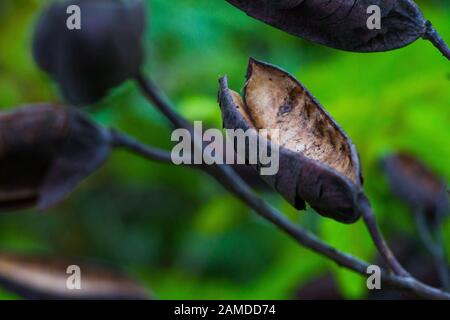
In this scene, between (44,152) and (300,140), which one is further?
(44,152)

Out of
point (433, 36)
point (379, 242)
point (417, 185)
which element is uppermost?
point (417, 185)

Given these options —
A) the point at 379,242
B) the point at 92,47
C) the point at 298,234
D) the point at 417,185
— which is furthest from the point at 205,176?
the point at 379,242

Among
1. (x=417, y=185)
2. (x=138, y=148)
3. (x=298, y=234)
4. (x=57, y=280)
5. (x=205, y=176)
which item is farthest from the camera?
(x=205, y=176)

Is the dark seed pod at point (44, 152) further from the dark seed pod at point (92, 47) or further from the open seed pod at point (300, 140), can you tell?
the open seed pod at point (300, 140)

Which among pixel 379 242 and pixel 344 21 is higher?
pixel 344 21

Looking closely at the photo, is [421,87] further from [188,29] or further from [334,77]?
[188,29]

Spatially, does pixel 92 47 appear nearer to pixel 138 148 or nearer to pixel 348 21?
pixel 138 148

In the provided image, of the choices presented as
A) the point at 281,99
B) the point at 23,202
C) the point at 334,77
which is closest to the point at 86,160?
the point at 23,202
